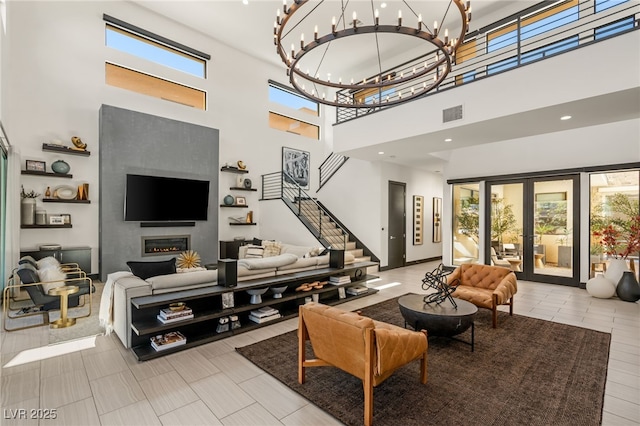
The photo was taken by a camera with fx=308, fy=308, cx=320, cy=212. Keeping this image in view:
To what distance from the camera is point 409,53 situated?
9.50 m

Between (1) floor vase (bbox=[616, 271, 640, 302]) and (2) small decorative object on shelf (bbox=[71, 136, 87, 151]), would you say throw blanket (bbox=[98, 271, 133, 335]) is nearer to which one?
(2) small decorative object on shelf (bbox=[71, 136, 87, 151])

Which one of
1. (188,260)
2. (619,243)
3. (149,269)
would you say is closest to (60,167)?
(188,260)

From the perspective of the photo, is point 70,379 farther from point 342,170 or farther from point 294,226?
point 342,170

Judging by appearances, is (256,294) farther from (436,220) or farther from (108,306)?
(436,220)

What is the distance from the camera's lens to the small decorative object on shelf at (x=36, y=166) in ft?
19.7

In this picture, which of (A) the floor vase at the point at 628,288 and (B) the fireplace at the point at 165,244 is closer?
(A) the floor vase at the point at 628,288

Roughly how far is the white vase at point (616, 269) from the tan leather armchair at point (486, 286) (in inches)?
107

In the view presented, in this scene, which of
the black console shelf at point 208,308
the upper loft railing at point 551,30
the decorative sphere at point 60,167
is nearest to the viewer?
the black console shelf at point 208,308

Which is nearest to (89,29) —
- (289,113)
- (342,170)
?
(289,113)

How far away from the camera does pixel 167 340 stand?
3480mm

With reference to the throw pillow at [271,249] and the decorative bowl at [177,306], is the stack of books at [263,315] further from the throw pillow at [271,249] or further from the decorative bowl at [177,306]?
the throw pillow at [271,249]

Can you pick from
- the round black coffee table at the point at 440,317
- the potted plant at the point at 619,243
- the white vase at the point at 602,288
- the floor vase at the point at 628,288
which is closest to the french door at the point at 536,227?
the potted plant at the point at 619,243

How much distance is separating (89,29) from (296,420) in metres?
8.78

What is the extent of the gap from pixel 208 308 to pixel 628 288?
7399 mm
